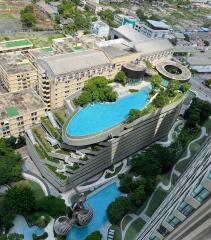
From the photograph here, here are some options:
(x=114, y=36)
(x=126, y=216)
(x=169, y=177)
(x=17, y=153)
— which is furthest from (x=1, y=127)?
(x=114, y=36)

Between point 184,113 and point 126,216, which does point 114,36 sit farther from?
point 126,216

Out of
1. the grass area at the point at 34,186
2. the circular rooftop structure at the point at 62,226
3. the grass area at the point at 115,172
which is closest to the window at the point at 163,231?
the circular rooftop structure at the point at 62,226

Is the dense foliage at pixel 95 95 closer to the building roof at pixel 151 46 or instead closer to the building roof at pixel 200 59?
the building roof at pixel 151 46

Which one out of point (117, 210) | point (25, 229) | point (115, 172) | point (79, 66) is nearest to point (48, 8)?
point (79, 66)

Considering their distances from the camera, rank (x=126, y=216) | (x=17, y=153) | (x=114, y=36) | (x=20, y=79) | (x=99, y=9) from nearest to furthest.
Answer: (x=126, y=216), (x=17, y=153), (x=20, y=79), (x=114, y=36), (x=99, y=9)

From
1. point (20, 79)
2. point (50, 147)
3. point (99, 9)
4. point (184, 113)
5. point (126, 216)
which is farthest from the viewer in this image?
point (99, 9)

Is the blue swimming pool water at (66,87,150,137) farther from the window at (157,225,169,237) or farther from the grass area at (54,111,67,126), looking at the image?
the window at (157,225,169,237)
